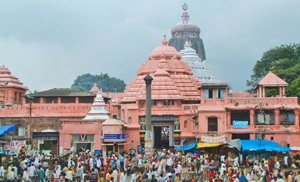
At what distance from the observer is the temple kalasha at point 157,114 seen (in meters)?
33.6

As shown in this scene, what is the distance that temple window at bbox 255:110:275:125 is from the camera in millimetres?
33656

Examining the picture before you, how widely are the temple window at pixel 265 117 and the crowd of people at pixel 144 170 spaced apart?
180 inches

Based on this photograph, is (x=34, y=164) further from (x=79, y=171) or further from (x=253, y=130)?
(x=253, y=130)

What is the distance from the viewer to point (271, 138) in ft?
109

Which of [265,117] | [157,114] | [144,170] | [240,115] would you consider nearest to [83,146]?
[157,114]

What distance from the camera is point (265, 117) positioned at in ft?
111

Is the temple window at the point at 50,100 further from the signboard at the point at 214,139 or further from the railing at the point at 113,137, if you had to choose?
the signboard at the point at 214,139

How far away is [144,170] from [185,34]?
86170mm

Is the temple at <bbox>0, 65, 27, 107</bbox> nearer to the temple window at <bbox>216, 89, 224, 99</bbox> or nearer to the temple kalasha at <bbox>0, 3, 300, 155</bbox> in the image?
the temple kalasha at <bbox>0, 3, 300, 155</bbox>

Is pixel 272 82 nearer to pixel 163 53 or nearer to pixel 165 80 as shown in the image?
pixel 165 80

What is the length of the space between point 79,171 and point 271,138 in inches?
666

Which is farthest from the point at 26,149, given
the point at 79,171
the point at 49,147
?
the point at 79,171

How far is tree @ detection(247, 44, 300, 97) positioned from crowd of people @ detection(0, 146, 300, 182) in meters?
21.9

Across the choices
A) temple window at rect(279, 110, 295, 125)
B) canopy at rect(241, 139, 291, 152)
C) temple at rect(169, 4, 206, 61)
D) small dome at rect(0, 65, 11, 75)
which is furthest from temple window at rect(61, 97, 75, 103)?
temple at rect(169, 4, 206, 61)
